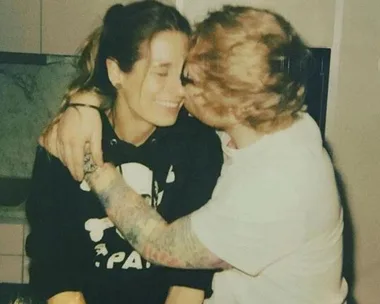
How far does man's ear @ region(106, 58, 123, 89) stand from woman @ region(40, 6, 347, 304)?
91 millimetres

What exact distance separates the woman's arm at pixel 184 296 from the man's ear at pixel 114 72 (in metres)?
0.30

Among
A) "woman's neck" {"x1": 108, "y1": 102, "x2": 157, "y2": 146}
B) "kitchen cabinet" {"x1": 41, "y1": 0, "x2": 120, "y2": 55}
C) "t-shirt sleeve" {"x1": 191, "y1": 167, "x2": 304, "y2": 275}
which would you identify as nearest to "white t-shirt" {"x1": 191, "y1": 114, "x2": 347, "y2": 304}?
"t-shirt sleeve" {"x1": 191, "y1": 167, "x2": 304, "y2": 275}

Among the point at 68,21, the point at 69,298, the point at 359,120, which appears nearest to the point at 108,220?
the point at 69,298

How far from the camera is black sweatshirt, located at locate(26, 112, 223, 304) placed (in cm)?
77

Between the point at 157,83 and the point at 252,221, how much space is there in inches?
8.8

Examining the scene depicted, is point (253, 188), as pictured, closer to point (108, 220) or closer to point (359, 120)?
point (108, 220)

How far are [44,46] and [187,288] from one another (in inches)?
17.0

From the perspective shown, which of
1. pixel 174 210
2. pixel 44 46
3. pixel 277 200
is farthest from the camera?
pixel 44 46

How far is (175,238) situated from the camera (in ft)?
2.36

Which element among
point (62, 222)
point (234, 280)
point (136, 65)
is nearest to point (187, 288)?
point (234, 280)

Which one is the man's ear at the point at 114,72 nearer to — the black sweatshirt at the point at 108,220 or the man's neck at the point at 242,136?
the black sweatshirt at the point at 108,220

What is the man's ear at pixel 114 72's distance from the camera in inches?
29.9

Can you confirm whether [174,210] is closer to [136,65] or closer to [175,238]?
[175,238]

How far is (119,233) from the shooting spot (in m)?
0.76
